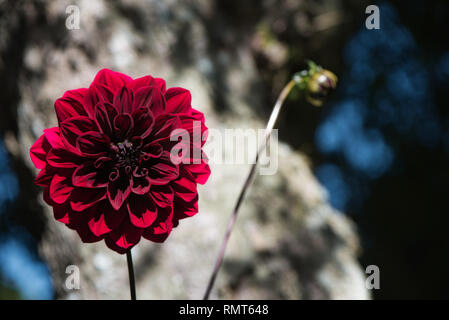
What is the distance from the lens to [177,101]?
0.36 metres

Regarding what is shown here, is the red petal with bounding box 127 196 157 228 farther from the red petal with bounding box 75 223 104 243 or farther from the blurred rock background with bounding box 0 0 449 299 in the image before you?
the blurred rock background with bounding box 0 0 449 299

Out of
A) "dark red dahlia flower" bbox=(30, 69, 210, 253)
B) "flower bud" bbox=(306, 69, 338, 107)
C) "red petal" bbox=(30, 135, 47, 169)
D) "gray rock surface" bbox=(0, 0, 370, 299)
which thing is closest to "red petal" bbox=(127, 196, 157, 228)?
"dark red dahlia flower" bbox=(30, 69, 210, 253)

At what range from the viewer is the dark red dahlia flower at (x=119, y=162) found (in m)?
0.32

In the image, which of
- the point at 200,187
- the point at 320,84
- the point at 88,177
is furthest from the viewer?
the point at 200,187

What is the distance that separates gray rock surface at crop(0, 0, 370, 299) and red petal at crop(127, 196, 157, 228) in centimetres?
37

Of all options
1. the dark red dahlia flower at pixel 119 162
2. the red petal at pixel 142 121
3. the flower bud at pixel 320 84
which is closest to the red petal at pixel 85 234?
the dark red dahlia flower at pixel 119 162

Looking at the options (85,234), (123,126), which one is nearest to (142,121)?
(123,126)

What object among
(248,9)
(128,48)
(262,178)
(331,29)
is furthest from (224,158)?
(331,29)

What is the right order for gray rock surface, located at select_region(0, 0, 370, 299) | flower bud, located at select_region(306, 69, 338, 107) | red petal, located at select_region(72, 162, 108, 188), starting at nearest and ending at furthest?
red petal, located at select_region(72, 162, 108, 188), flower bud, located at select_region(306, 69, 338, 107), gray rock surface, located at select_region(0, 0, 370, 299)

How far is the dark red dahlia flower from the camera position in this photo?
0.32m

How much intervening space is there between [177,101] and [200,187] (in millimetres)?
424

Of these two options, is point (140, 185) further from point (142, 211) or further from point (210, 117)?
point (210, 117)

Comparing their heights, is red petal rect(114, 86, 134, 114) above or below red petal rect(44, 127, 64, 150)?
above

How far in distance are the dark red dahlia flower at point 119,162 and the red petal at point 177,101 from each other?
0.01 metres
